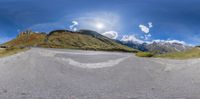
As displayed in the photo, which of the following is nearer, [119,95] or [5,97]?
[5,97]

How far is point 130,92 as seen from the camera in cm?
2388

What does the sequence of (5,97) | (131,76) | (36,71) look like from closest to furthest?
(5,97)
(131,76)
(36,71)

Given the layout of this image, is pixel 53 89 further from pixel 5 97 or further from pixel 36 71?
pixel 36 71

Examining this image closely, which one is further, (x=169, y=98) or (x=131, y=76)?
(x=131, y=76)

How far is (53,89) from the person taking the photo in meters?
24.9

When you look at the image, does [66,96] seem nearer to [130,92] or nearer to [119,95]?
[119,95]

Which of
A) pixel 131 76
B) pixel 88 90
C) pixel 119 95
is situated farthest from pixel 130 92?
pixel 131 76

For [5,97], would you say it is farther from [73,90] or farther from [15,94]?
[73,90]

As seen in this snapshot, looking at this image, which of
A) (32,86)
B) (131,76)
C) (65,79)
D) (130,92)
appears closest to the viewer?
(130,92)

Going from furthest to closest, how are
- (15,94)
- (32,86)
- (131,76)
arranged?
(131,76)
(32,86)
(15,94)

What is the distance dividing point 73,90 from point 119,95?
4.48m

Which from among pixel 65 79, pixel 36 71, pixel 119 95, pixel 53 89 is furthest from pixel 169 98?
pixel 36 71

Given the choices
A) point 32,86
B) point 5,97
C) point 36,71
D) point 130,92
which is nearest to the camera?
point 5,97

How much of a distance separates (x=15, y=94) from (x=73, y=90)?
16.3 ft
